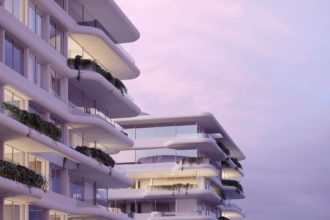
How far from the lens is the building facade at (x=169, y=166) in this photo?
9150 centimetres

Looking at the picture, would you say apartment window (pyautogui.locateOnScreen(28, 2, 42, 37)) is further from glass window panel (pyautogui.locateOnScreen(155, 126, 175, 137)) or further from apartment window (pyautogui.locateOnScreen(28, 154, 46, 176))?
glass window panel (pyautogui.locateOnScreen(155, 126, 175, 137))

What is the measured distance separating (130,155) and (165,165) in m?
4.05

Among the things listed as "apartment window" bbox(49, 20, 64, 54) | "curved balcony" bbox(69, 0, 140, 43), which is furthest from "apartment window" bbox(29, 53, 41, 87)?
"curved balcony" bbox(69, 0, 140, 43)

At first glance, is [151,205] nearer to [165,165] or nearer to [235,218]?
[165,165]

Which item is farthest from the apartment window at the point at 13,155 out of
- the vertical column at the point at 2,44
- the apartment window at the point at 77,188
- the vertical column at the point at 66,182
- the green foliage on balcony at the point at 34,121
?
the apartment window at the point at 77,188

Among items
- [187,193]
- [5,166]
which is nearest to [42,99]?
→ [5,166]

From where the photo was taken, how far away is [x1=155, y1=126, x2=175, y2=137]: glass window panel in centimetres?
9356

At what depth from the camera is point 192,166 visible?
91875 mm

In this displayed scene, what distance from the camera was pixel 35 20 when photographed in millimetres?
47531

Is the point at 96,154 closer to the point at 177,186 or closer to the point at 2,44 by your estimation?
the point at 2,44

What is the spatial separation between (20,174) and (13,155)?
475 cm

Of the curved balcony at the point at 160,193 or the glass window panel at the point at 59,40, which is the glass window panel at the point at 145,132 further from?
the glass window panel at the point at 59,40

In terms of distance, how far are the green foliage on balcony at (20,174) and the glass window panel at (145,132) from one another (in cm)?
5021

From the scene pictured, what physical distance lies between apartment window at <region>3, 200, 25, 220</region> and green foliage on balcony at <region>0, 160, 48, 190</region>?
6.72ft
